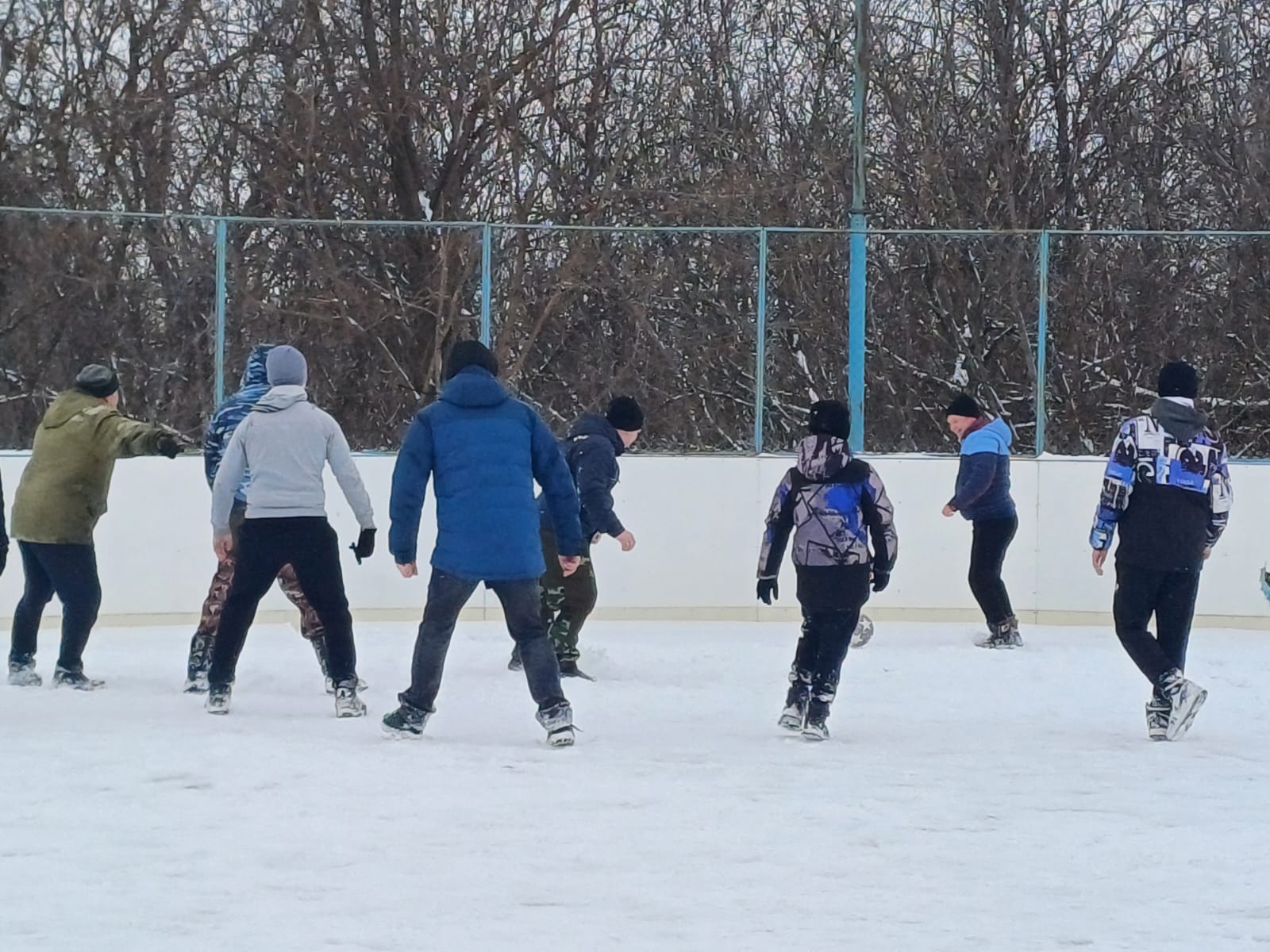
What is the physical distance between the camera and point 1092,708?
28.9ft

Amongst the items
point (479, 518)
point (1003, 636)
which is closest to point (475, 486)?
point (479, 518)

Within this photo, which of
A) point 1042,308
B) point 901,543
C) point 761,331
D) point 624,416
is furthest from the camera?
point 1042,308

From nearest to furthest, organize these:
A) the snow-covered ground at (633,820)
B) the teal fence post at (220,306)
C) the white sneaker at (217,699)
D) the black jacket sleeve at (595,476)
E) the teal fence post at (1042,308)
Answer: the snow-covered ground at (633,820)
the white sneaker at (217,699)
the black jacket sleeve at (595,476)
the teal fence post at (220,306)
the teal fence post at (1042,308)

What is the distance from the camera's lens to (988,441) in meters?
10.9

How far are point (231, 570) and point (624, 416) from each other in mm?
1931

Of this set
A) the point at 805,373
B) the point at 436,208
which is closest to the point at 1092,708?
the point at 805,373

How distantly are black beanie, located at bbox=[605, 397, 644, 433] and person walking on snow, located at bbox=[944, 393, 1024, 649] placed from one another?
227 cm

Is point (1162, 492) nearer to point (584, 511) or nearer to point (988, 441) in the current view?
point (584, 511)

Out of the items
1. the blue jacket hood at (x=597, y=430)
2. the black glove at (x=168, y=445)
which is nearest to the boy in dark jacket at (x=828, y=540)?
the blue jacket hood at (x=597, y=430)

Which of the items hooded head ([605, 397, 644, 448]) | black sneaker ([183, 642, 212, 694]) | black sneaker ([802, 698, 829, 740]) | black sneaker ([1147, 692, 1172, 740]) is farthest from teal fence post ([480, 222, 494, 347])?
black sneaker ([1147, 692, 1172, 740])

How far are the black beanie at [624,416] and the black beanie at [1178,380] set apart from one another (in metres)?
2.47

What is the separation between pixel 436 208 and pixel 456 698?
1029 cm

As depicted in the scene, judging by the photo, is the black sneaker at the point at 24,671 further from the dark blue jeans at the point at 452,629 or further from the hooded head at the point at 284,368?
the dark blue jeans at the point at 452,629

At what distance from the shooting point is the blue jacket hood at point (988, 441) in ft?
35.7
